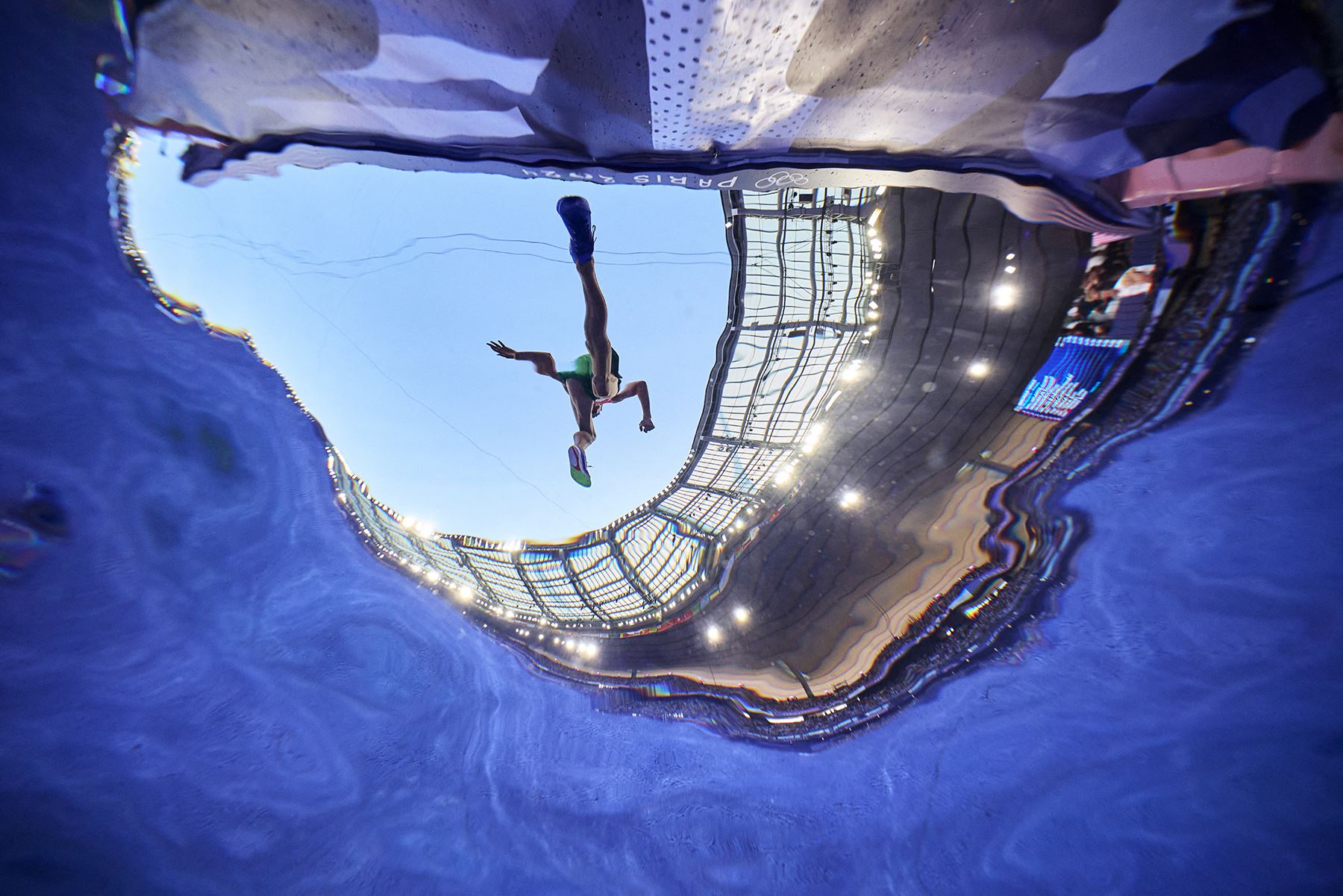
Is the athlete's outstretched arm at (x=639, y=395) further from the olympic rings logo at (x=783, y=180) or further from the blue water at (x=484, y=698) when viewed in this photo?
the blue water at (x=484, y=698)

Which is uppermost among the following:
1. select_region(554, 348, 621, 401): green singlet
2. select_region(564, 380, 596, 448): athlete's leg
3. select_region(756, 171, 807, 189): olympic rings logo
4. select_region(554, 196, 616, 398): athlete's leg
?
select_region(756, 171, 807, 189): olympic rings logo

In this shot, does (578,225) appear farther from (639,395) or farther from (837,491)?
(837,491)

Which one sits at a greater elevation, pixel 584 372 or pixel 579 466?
pixel 584 372

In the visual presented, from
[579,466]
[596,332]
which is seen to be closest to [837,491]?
[579,466]

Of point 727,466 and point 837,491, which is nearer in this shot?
point 837,491

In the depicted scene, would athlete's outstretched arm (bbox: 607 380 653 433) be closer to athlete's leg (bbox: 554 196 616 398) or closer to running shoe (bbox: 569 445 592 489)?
athlete's leg (bbox: 554 196 616 398)

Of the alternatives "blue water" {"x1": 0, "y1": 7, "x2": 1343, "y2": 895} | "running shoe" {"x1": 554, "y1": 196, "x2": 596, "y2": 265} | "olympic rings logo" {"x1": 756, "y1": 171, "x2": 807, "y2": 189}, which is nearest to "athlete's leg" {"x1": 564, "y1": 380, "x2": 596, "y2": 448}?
"running shoe" {"x1": 554, "y1": 196, "x2": 596, "y2": 265}
